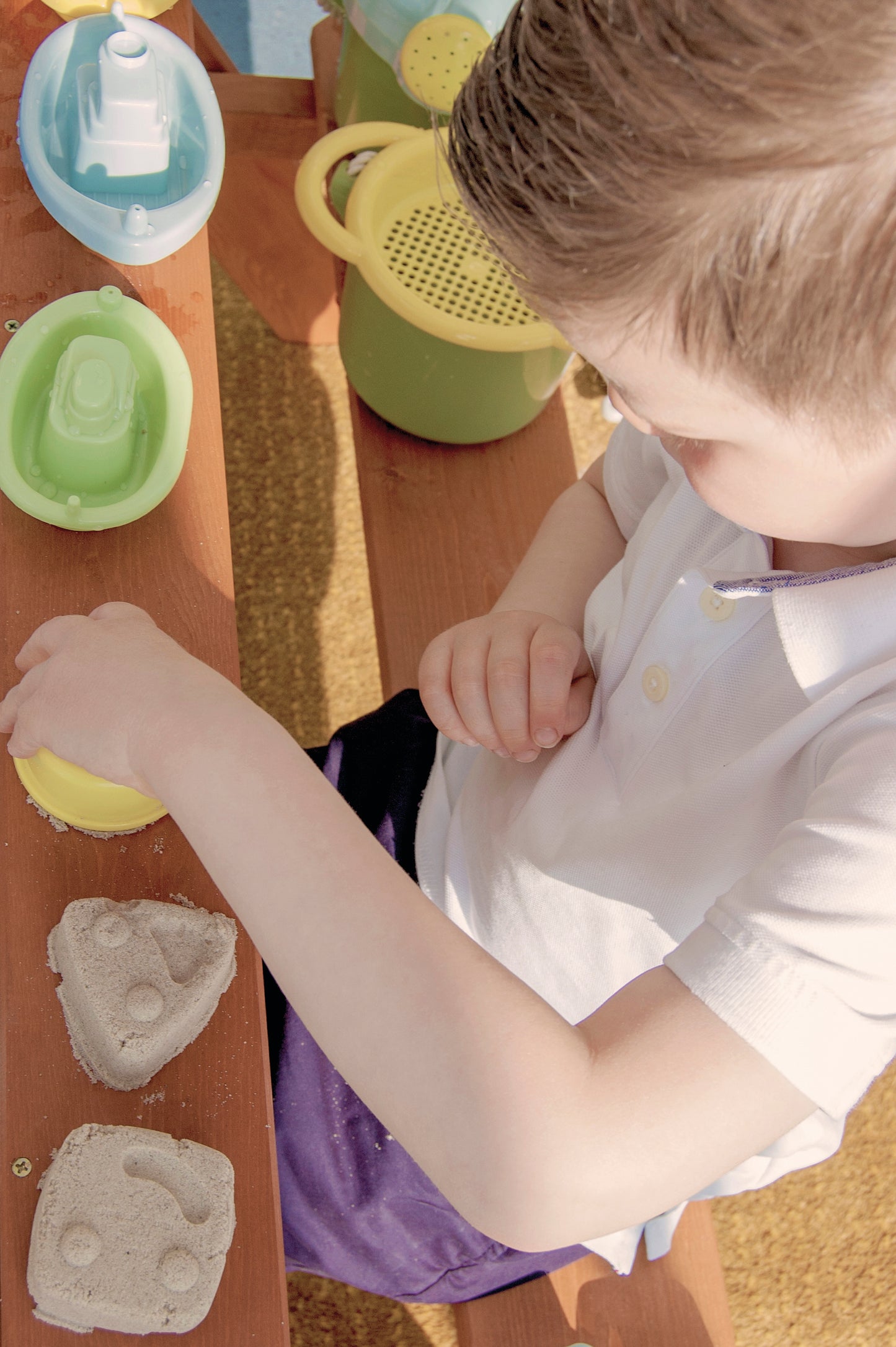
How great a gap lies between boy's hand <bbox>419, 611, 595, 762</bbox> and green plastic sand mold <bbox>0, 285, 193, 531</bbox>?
199 mm

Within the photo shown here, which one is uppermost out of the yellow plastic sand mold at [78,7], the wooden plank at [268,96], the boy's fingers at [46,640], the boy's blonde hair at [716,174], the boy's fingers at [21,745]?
the boy's blonde hair at [716,174]

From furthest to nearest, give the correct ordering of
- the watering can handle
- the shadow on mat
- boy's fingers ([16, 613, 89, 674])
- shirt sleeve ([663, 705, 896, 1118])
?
the shadow on mat
the watering can handle
boy's fingers ([16, 613, 89, 674])
shirt sleeve ([663, 705, 896, 1118])

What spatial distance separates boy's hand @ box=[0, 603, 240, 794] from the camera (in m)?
0.47

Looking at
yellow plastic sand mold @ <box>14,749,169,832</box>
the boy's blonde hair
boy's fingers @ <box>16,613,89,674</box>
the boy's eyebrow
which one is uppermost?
the boy's blonde hair

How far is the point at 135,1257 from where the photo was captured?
1.47 ft

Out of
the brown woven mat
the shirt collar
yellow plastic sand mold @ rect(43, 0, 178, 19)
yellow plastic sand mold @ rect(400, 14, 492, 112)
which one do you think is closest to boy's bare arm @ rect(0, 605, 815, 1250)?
the shirt collar

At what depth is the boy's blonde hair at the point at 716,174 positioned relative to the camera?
0.29 metres

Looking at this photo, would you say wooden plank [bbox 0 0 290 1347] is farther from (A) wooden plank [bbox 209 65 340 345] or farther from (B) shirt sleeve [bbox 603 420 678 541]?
(A) wooden plank [bbox 209 65 340 345]

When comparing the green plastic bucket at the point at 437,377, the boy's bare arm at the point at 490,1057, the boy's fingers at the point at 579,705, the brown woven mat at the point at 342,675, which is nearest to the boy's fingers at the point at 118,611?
the boy's bare arm at the point at 490,1057

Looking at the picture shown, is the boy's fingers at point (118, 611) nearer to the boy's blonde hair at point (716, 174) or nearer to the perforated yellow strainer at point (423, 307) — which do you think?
the boy's blonde hair at point (716, 174)

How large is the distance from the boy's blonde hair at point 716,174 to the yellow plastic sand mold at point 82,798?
0.98ft

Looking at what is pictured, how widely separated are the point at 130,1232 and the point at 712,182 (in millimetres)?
460

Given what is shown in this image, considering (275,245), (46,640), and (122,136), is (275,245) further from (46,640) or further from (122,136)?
(46,640)

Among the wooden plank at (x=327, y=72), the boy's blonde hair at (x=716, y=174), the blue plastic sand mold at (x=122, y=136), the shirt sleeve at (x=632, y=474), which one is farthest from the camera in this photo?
the wooden plank at (x=327, y=72)
